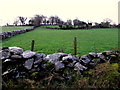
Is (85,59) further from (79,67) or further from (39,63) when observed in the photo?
(39,63)

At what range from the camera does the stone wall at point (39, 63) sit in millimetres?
4914

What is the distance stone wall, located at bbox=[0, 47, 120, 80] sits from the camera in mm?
4914

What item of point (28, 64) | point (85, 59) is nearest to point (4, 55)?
point (28, 64)

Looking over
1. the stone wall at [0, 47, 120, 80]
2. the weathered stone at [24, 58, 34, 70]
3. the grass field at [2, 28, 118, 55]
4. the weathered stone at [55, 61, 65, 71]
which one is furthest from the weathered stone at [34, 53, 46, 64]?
the grass field at [2, 28, 118, 55]

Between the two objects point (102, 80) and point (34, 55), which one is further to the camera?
point (34, 55)

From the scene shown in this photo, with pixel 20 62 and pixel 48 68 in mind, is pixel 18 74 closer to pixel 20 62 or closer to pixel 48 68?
pixel 20 62

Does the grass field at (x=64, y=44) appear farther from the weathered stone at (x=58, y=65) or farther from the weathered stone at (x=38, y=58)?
the weathered stone at (x=58, y=65)

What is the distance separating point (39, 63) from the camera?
5195 millimetres

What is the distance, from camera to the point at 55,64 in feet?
16.8

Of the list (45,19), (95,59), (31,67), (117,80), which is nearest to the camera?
(117,80)

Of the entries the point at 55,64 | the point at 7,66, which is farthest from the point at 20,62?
the point at 55,64

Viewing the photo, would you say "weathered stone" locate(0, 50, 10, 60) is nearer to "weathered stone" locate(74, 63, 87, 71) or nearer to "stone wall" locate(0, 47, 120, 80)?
"stone wall" locate(0, 47, 120, 80)

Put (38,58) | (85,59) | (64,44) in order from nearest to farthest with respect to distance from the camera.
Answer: (38,58)
(85,59)
(64,44)

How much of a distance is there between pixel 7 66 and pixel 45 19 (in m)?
91.4
